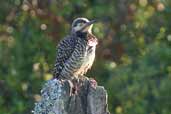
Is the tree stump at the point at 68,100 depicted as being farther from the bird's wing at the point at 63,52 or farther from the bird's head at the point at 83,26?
the bird's head at the point at 83,26

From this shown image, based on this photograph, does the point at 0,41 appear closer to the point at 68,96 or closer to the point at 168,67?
the point at 168,67

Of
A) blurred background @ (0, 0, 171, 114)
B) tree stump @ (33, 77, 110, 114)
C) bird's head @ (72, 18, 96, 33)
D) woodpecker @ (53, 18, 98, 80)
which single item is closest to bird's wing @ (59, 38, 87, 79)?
woodpecker @ (53, 18, 98, 80)

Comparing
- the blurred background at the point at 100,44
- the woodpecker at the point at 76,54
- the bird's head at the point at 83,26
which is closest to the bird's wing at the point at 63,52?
the woodpecker at the point at 76,54

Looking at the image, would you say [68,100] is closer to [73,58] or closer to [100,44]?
[73,58]

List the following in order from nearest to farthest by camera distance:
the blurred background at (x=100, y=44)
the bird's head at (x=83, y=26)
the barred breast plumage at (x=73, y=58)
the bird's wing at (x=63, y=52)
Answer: the barred breast plumage at (x=73, y=58), the bird's wing at (x=63, y=52), the bird's head at (x=83, y=26), the blurred background at (x=100, y=44)

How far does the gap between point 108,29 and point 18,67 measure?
1.87m

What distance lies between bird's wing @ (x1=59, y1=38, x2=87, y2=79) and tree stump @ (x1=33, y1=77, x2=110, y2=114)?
2846mm

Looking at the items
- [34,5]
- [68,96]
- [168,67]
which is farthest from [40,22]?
[68,96]

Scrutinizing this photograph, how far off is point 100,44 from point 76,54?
7.92 m

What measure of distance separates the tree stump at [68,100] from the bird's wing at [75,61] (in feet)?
9.34

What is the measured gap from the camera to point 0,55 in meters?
14.4

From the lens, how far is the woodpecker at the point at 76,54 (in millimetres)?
7297

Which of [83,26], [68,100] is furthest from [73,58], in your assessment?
[68,100]

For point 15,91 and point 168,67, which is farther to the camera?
point 15,91
